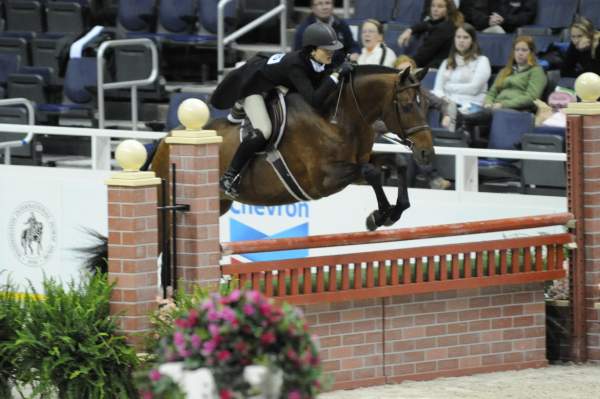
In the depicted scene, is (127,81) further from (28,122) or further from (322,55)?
(322,55)

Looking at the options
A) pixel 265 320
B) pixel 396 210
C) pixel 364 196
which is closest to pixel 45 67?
pixel 364 196

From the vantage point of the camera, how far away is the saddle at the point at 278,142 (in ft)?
34.6

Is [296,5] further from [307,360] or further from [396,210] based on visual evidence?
[307,360]

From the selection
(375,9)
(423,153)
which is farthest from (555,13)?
(423,153)

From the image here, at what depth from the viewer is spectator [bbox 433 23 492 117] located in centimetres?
1344

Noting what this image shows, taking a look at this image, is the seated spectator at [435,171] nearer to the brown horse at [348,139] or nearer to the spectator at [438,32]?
the spectator at [438,32]

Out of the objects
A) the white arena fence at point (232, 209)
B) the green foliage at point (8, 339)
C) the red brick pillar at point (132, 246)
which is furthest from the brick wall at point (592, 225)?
→ the green foliage at point (8, 339)

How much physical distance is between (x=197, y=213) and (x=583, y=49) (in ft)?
17.8

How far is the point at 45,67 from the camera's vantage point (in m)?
16.9

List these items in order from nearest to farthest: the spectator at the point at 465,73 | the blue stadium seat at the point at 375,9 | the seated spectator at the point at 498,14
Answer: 1. the spectator at the point at 465,73
2. the seated spectator at the point at 498,14
3. the blue stadium seat at the point at 375,9

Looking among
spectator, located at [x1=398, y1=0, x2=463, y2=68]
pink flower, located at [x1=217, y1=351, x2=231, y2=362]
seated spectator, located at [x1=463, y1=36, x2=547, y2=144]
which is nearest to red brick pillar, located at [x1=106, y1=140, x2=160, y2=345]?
pink flower, located at [x1=217, y1=351, x2=231, y2=362]

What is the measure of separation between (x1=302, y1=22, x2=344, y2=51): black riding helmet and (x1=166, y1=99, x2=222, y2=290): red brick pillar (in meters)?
1.32

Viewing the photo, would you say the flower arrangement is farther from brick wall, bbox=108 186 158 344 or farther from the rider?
the rider

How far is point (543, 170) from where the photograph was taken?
40.1 feet
